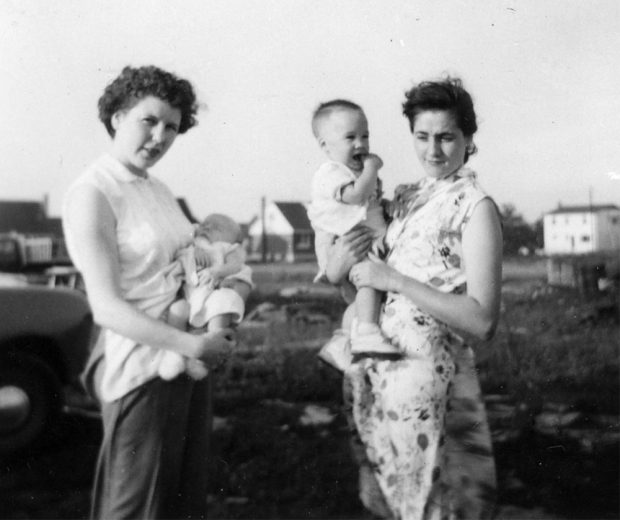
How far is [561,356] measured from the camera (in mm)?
2965

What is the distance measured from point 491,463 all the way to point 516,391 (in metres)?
1.14

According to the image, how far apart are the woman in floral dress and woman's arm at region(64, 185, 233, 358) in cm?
48

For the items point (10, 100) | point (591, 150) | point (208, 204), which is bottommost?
point (208, 204)

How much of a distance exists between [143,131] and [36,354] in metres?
1.12

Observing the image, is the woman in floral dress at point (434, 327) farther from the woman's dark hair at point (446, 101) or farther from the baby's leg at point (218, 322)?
the baby's leg at point (218, 322)

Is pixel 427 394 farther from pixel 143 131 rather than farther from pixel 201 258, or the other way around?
pixel 143 131

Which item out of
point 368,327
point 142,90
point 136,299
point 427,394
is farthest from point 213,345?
point 142,90

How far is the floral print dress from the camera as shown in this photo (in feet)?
5.72

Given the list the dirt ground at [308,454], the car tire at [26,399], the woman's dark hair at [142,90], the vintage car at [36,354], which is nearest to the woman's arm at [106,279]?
the woman's dark hair at [142,90]

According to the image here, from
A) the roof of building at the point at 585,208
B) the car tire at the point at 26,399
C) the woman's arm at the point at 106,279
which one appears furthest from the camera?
the roof of building at the point at 585,208

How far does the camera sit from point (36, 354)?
2453mm

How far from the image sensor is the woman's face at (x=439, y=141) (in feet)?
5.86

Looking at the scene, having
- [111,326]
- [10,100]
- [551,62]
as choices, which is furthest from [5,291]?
[551,62]

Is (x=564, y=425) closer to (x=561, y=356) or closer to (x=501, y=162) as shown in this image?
(x=561, y=356)
